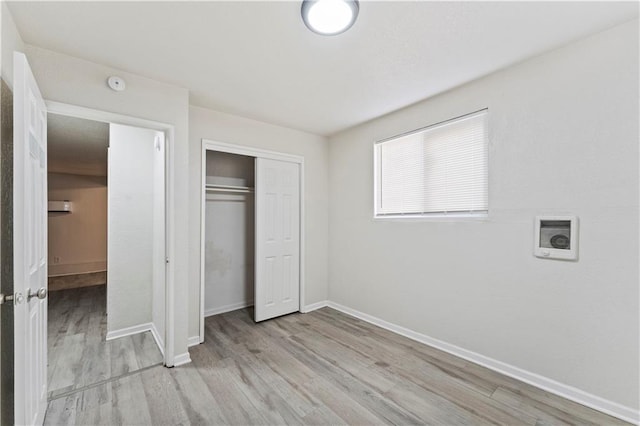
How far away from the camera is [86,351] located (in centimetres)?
283

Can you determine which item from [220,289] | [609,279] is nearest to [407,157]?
[609,279]

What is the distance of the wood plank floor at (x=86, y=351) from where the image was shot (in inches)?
92.9

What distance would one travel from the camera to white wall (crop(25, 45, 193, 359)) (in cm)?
204

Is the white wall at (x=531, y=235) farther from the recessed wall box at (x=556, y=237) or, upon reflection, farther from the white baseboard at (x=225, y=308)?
the white baseboard at (x=225, y=308)

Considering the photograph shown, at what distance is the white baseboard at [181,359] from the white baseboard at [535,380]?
2.13 metres

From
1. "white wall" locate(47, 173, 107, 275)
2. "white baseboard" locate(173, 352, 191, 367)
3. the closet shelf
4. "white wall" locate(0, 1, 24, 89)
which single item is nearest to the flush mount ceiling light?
"white wall" locate(0, 1, 24, 89)

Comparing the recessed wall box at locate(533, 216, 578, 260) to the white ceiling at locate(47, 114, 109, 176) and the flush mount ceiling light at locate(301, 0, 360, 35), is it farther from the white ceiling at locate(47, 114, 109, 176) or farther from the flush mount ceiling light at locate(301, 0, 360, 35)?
the white ceiling at locate(47, 114, 109, 176)

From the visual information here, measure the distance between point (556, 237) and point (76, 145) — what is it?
6.15 m

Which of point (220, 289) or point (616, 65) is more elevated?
point (616, 65)

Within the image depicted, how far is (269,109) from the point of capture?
317 centimetres

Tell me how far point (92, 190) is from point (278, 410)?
24.0 feet

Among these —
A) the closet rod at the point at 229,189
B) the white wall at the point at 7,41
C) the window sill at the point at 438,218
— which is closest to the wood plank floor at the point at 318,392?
the window sill at the point at 438,218

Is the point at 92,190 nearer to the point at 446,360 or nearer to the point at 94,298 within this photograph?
the point at 94,298

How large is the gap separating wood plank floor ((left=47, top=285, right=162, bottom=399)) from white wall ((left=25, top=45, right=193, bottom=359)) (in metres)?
A: 0.53
